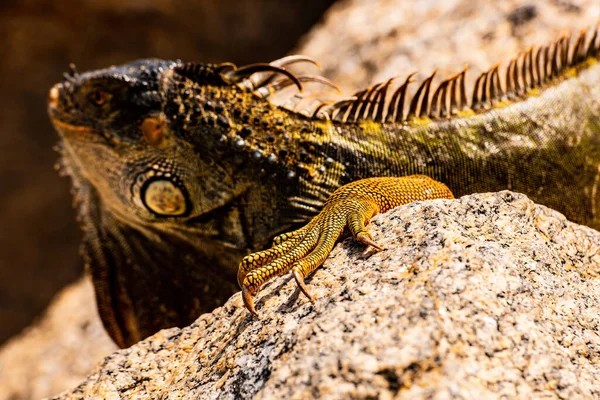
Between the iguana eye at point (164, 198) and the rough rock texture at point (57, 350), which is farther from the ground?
the iguana eye at point (164, 198)

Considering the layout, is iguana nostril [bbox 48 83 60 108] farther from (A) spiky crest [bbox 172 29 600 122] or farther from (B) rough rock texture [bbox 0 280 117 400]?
(B) rough rock texture [bbox 0 280 117 400]

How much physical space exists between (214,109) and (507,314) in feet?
6.34

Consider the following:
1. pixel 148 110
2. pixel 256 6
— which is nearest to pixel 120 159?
pixel 148 110

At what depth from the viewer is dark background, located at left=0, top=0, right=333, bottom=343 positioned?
9.33 meters

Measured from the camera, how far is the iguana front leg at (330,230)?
8.11ft

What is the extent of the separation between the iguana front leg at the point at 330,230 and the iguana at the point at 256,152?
95mm

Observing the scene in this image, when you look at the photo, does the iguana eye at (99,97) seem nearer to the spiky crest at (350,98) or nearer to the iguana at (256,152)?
the iguana at (256,152)

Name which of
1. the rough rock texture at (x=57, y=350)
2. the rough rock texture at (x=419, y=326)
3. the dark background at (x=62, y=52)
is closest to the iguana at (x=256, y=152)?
the rough rock texture at (x=419, y=326)

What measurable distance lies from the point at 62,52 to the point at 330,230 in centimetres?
808

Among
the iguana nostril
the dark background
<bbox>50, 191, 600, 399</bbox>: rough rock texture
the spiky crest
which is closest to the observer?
<bbox>50, 191, 600, 399</bbox>: rough rock texture

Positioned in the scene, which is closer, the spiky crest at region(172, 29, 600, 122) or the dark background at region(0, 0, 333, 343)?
the spiky crest at region(172, 29, 600, 122)

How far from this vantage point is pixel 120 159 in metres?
3.60

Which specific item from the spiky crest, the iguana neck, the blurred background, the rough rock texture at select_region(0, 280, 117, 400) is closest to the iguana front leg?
the iguana neck

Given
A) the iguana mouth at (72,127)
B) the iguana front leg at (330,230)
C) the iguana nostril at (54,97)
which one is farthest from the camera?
the iguana nostril at (54,97)
